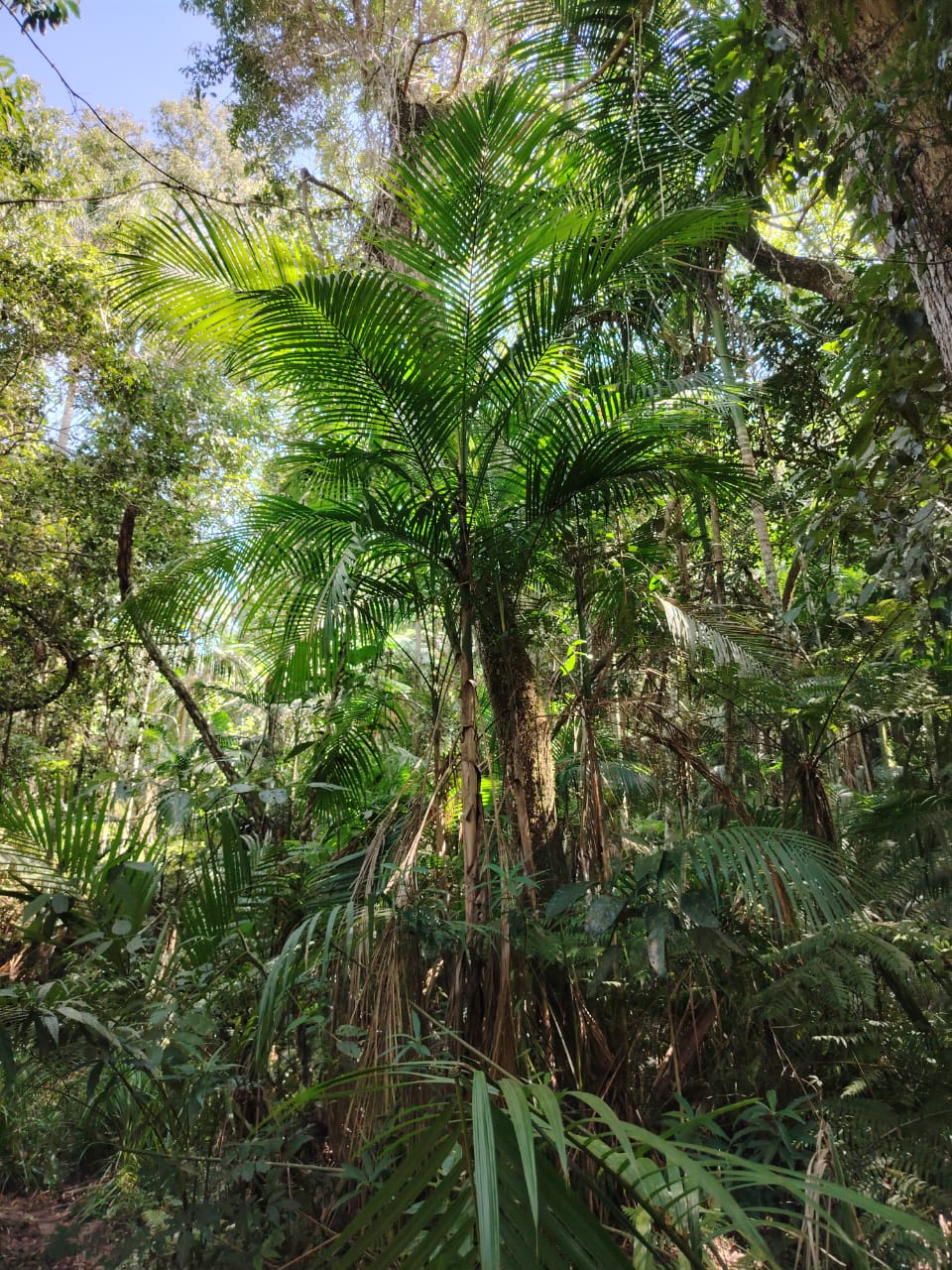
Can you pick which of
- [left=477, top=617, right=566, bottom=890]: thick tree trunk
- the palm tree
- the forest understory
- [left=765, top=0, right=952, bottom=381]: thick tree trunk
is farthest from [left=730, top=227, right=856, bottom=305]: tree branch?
[left=477, top=617, right=566, bottom=890]: thick tree trunk

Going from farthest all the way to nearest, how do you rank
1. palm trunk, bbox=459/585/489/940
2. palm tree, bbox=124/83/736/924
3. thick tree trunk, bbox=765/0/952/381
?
palm tree, bbox=124/83/736/924, palm trunk, bbox=459/585/489/940, thick tree trunk, bbox=765/0/952/381

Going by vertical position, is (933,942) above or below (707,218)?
below

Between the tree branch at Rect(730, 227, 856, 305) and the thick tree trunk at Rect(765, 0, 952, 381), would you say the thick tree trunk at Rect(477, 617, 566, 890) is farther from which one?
the tree branch at Rect(730, 227, 856, 305)

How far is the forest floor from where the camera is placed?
2074 millimetres

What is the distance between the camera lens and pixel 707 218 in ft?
9.57

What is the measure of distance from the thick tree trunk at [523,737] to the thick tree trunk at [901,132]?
5.91 feet

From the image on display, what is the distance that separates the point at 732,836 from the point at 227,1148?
1710 millimetres

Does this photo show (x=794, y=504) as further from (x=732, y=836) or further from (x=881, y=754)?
(x=881, y=754)

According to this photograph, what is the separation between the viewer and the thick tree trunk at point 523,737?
9.93 feet

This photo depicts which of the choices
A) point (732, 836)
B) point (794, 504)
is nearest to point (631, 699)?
point (732, 836)

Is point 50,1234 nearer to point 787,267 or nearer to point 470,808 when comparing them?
point 470,808

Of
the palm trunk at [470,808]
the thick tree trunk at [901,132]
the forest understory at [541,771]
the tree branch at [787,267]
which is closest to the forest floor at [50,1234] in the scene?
the forest understory at [541,771]

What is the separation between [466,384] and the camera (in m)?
2.96

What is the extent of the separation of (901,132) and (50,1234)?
4.40 meters
